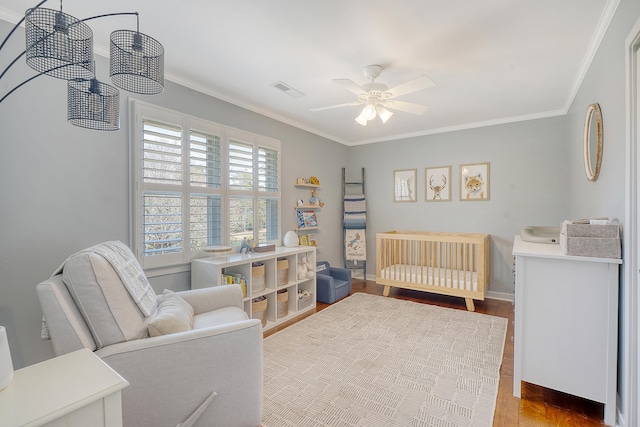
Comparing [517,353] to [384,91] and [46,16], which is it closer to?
[384,91]

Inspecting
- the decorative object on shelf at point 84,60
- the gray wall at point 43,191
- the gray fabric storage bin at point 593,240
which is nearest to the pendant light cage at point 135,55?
the decorative object on shelf at point 84,60

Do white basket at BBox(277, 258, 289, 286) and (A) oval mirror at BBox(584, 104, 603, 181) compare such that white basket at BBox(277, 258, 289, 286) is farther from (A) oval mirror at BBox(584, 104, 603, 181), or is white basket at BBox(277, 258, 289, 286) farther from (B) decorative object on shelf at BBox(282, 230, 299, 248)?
(A) oval mirror at BBox(584, 104, 603, 181)

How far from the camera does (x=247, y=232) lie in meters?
3.29

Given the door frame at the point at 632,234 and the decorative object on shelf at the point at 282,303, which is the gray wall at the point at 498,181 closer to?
the decorative object on shelf at the point at 282,303

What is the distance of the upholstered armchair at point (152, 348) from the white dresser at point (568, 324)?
5.45 feet

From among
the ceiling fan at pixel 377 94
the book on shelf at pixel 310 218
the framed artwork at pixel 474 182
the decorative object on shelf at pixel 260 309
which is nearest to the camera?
the ceiling fan at pixel 377 94

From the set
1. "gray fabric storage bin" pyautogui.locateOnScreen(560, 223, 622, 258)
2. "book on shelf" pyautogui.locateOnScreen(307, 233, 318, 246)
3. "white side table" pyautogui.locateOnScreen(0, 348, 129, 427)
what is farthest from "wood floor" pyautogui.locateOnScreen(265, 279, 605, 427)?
"book on shelf" pyautogui.locateOnScreen(307, 233, 318, 246)

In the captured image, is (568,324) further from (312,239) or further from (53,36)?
(312,239)

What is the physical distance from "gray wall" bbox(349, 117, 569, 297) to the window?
2.30 meters

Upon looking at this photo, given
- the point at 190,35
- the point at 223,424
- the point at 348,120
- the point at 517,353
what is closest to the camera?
the point at 223,424

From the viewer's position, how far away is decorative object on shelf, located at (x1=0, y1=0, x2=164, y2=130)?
3.43 feet

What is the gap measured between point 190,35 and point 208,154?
1114 millimetres

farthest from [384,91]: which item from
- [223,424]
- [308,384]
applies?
[223,424]

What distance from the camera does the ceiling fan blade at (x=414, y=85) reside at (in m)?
2.02
